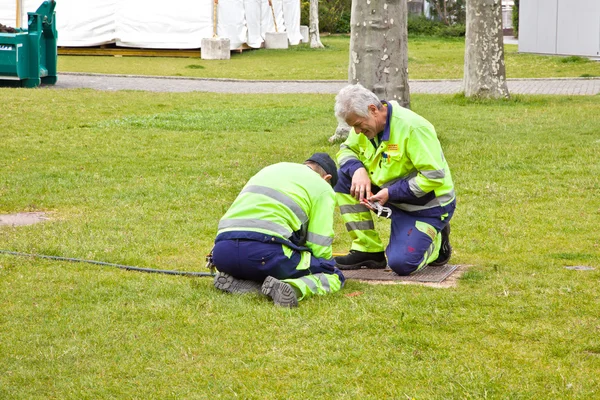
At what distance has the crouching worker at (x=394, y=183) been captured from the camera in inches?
242

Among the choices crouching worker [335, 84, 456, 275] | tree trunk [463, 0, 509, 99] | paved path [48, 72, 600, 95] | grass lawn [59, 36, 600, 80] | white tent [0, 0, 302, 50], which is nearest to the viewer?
crouching worker [335, 84, 456, 275]

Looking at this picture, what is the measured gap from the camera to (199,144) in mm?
12719

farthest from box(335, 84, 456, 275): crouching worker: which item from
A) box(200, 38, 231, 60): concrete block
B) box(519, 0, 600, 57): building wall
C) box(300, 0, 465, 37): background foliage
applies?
box(300, 0, 465, 37): background foliage

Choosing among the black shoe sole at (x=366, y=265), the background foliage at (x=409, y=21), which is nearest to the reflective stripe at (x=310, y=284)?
the black shoe sole at (x=366, y=265)

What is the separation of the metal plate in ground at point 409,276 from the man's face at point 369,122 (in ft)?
3.42

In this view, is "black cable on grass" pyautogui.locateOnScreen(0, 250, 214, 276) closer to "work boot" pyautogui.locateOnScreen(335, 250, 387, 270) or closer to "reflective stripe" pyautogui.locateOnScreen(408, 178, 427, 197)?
"work boot" pyautogui.locateOnScreen(335, 250, 387, 270)

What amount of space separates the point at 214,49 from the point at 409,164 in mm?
26623

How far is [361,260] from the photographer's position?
6.82 meters

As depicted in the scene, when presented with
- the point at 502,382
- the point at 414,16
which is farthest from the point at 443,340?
the point at 414,16

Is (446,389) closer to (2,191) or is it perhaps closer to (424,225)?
(424,225)

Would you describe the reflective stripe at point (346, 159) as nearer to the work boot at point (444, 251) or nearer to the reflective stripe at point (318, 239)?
the work boot at point (444, 251)

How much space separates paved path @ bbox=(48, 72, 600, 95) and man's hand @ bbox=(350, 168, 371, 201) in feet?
46.4

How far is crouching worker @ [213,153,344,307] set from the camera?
18.2 feet

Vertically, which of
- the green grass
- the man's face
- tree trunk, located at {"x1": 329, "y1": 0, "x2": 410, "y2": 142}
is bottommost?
the green grass
